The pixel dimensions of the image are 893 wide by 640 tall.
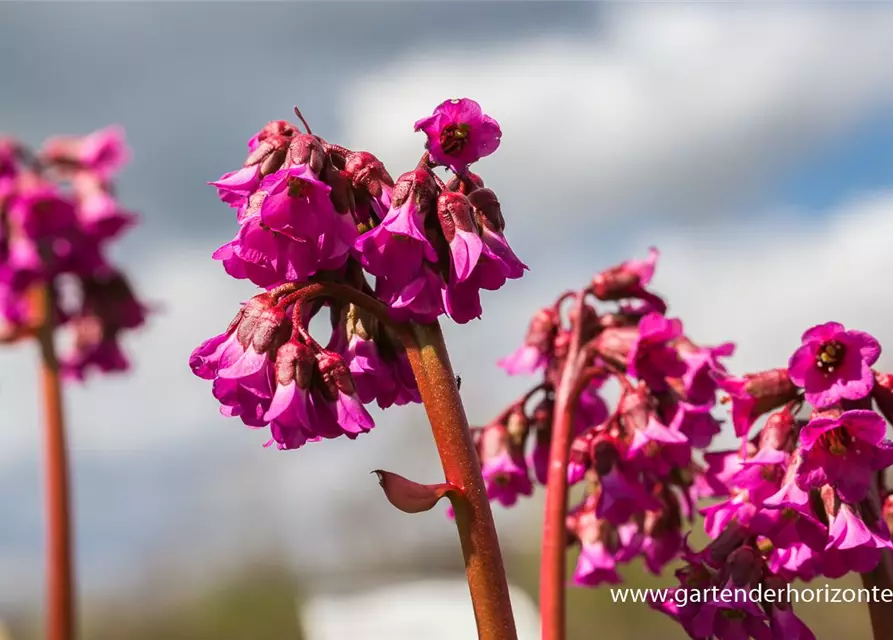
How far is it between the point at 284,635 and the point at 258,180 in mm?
3044

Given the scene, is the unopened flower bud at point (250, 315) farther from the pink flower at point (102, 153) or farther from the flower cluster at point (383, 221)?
the pink flower at point (102, 153)

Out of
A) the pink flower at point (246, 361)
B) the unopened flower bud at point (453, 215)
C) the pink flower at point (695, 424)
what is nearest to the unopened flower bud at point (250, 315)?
the pink flower at point (246, 361)

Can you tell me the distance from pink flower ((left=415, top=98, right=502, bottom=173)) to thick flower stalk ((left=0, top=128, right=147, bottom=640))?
1468 millimetres

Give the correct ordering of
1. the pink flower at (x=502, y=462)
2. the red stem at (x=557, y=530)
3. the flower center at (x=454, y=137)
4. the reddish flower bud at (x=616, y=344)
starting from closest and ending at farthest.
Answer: the flower center at (x=454, y=137), the red stem at (x=557, y=530), the reddish flower bud at (x=616, y=344), the pink flower at (x=502, y=462)

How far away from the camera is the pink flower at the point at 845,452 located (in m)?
1.33

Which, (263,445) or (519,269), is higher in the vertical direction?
(519,269)

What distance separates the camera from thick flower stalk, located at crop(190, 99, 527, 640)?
44.6 inches

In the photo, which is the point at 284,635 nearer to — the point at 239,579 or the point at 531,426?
the point at 239,579

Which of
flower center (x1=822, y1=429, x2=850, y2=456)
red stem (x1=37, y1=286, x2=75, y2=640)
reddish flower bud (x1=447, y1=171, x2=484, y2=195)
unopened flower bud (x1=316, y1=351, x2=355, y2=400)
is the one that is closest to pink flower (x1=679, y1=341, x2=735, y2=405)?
flower center (x1=822, y1=429, x2=850, y2=456)

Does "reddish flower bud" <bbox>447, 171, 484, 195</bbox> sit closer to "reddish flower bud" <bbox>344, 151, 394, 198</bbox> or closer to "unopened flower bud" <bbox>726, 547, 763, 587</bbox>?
"reddish flower bud" <bbox>344, 151, 394, 198</bbox>

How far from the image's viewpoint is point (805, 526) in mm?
1424

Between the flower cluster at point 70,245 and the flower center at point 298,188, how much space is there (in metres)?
1.77

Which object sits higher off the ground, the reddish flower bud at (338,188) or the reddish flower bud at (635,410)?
the reddish flower bud at (338,188)

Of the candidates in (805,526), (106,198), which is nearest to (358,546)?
(106,198)
